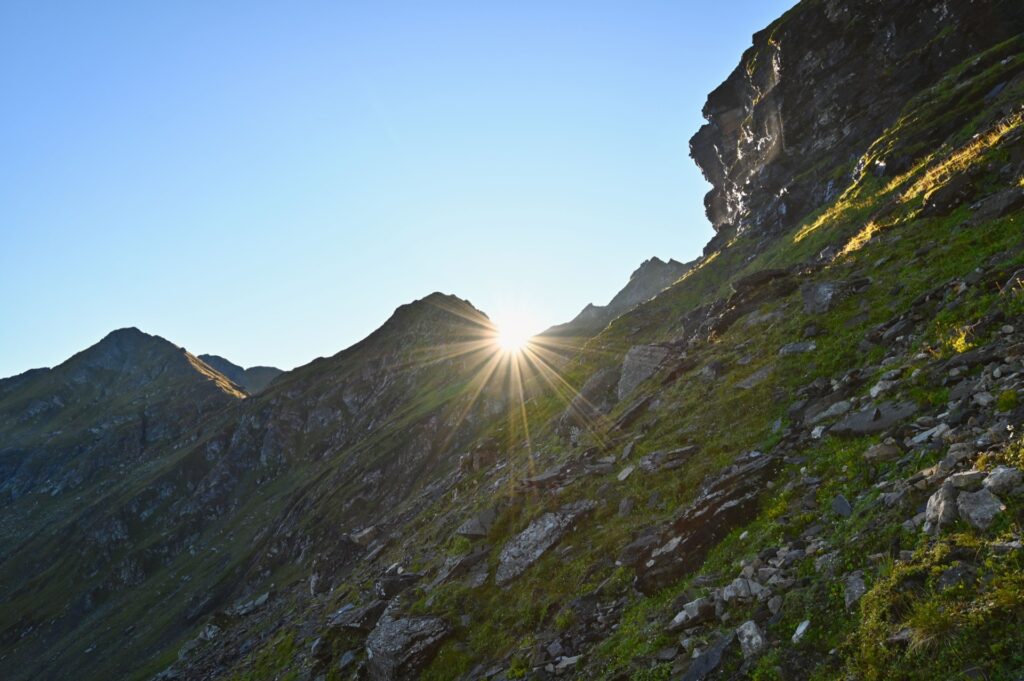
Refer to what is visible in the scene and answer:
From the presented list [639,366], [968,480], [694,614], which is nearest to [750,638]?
[694,614]

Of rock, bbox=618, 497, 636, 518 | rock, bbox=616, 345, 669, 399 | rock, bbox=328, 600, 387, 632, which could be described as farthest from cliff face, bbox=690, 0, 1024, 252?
rock, bbox=328, 600, 387, 632

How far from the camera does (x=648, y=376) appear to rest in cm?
3525

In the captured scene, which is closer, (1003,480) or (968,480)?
(1003,480)

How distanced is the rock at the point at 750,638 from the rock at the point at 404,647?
13540 millimetres

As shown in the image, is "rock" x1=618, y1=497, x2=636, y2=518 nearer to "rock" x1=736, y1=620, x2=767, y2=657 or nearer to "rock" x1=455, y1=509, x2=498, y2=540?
"rock" x1=455, y1=509, x2=498, y2=540

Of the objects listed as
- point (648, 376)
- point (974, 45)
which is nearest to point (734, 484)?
point (648, 376)

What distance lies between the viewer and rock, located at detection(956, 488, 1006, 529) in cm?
823

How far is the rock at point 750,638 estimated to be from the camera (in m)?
9.96

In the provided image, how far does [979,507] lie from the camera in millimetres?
8430

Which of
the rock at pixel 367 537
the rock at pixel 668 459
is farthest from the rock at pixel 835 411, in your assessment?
the rock at pixel 367 537

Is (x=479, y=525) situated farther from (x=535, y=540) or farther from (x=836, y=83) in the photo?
(x=836, y=83)

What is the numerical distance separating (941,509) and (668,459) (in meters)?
12.5

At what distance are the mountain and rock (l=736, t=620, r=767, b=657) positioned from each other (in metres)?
134

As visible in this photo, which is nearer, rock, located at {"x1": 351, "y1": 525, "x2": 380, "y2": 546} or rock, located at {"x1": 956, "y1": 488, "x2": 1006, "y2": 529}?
rock, located at {"x1": 956, "y1": 488, "x2": 1006, "y2": 529}
